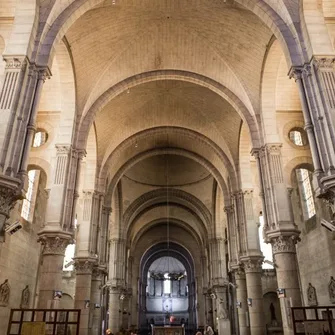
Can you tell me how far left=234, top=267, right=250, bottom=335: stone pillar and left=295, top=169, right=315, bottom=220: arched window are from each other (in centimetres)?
519

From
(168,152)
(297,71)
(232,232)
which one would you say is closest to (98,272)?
(232,232)

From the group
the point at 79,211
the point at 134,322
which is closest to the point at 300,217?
the point at 79,211

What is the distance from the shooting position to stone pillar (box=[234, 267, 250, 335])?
829 inches

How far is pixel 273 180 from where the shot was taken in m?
16.0

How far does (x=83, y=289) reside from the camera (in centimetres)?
1916

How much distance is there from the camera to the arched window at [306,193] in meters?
20.6

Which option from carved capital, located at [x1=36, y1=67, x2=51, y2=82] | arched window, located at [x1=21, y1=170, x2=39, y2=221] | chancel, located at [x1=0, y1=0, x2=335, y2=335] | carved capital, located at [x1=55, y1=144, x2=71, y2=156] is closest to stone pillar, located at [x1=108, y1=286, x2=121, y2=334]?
chancel, located at [x1=0, y1=0, x2=335, y2=335]

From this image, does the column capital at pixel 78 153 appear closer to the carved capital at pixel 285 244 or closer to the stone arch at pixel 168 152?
the stone arch at pixel 168 152

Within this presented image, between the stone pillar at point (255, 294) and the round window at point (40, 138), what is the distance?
12.6m

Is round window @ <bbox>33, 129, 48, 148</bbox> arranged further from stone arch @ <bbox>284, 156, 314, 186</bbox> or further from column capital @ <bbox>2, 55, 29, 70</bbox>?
stone arch @ <bbox>284, 156, 314, 186</bbox>

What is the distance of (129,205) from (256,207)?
54.6 ft

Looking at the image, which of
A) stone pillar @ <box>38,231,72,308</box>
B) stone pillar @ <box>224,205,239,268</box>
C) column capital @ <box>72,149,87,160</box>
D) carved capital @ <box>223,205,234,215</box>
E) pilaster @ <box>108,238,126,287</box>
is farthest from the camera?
Result: pilaster @ <box>108,238,126,287</box>

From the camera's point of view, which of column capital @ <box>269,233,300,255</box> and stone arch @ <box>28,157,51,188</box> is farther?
stone arch @ <box>28,157,51,188</box>

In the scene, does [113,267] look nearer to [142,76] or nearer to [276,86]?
[142,76]
